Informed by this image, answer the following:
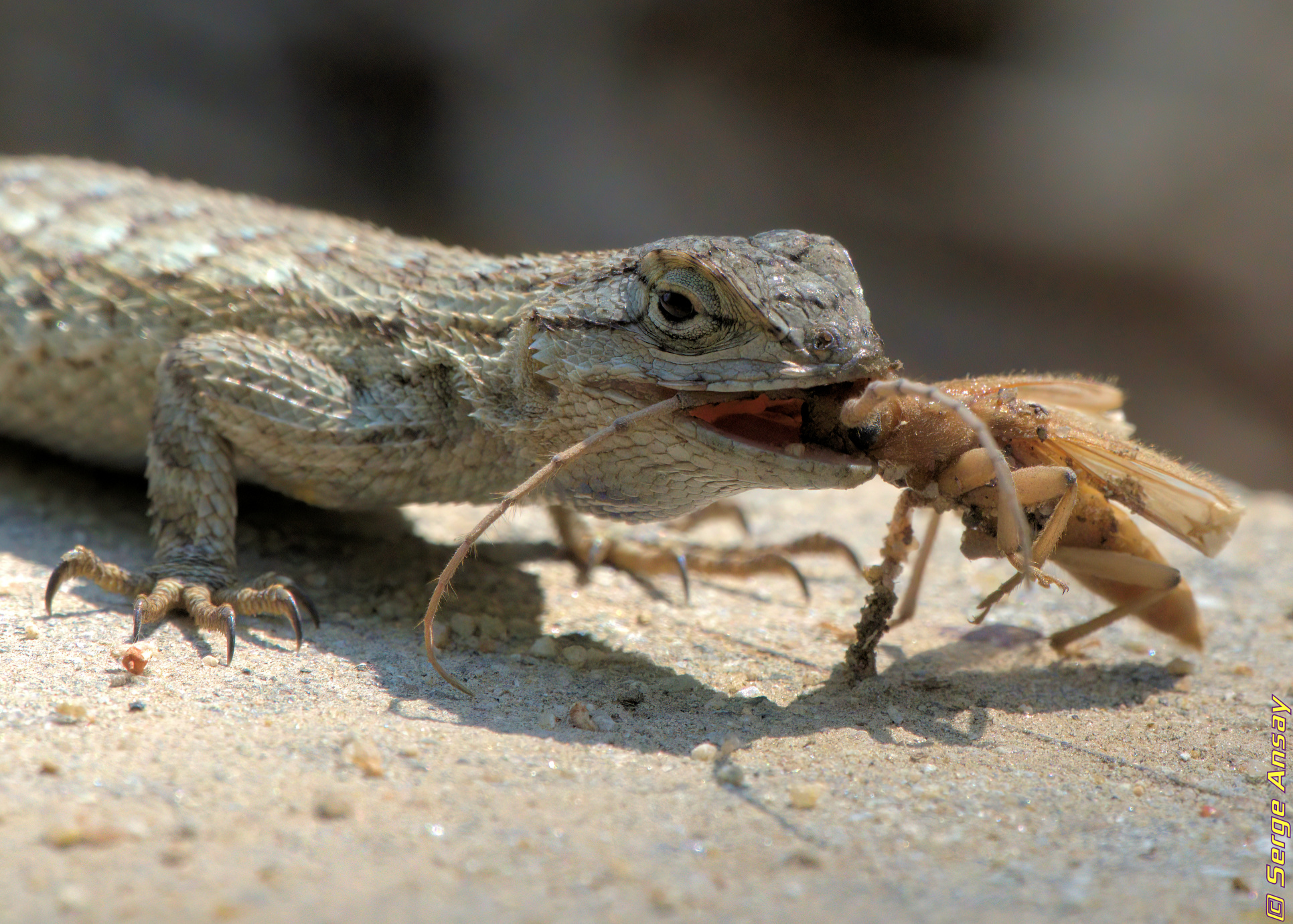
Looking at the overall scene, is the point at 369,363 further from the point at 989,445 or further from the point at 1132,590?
the point at 1132,590

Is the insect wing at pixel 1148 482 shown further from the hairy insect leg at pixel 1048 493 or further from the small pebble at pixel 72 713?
the small pebble at pixel 72 713

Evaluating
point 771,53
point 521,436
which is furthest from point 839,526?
point 771,53

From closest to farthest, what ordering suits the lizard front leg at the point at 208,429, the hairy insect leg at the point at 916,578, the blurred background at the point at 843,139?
the lizard front leg at the point at 208,429 < the hairy insect leg at the point at 916,578 < the blurred background at the point at 843,139

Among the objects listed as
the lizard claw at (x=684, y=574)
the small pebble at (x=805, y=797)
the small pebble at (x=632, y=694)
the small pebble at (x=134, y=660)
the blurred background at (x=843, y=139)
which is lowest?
the small pebble at (x=134, y=660)

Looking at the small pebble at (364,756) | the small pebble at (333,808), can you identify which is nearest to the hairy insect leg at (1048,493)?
the small pebble at (364,756)

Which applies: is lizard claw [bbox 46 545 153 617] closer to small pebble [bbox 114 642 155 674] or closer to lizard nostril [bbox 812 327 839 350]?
small pebble [bbox 114 642 155 674]

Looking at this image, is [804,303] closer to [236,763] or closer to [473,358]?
[473,358]
